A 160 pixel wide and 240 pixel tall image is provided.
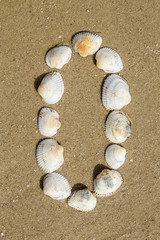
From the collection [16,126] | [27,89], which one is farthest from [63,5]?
[16,126]

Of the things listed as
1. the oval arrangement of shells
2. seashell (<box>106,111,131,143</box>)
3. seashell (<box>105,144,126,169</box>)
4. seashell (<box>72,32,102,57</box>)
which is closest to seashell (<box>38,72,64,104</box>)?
the oval arrangement of shells

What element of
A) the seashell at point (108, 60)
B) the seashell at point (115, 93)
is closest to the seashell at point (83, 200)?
the seashell at point (115, 93)

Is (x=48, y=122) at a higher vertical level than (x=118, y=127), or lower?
higher

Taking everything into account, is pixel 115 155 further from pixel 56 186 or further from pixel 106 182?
pixel 56 186

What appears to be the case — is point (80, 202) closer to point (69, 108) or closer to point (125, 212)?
point (125, 212)

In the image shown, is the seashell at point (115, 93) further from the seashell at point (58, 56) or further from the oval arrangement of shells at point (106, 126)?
the seashell at point (58, 56)

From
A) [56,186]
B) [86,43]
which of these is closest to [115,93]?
[86,43]
